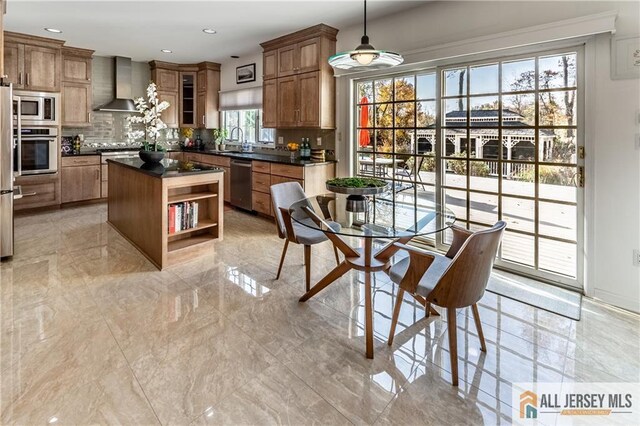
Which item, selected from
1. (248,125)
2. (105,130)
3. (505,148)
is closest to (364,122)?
(505,148)

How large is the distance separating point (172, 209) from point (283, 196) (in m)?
1.12

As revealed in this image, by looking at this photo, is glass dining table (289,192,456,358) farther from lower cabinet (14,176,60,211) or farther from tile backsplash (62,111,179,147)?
tile backsplash (62,111,179,147)

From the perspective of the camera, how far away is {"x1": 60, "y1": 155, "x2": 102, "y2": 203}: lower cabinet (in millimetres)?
5988

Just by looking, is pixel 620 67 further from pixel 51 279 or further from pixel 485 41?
pixel 51 279

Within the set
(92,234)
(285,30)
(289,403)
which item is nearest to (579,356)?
(289,403)

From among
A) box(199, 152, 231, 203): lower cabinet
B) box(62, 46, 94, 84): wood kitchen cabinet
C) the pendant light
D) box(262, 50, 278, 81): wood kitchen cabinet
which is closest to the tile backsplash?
box(62, 46, 94, 84): wood kitchen cabinet

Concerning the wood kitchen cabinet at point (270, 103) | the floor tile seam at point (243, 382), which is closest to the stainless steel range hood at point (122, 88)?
the wood kitchen cabinet at point (270, 103)

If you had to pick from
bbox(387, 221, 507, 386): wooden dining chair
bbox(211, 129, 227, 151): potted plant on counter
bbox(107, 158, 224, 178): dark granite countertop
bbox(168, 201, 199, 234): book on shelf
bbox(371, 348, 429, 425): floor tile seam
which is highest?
bbox(211, 129, 227, 151): potted plant on counter

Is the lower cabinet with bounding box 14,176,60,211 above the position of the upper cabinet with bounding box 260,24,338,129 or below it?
below

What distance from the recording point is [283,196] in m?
3.36

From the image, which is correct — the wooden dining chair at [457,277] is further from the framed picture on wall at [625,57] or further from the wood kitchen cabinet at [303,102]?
the wood kitchen cabinet at [303,102]

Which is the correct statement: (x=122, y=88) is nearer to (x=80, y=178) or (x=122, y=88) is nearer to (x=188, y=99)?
(x=188, y=99)

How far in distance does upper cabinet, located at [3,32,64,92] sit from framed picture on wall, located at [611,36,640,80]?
699 centimetres

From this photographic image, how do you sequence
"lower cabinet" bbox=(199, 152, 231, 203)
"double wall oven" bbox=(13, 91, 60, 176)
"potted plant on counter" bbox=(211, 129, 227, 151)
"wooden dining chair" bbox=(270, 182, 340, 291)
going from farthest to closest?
"potted plant on counter" bbox=(211, 129, 227, 151), "lower cabinet" bbox=(199, 152, 231, 203), "double wall oven" bbox=(13, 91, 60, 176), "wooden dining chair" bbox=(270, 182, 340, 291)
